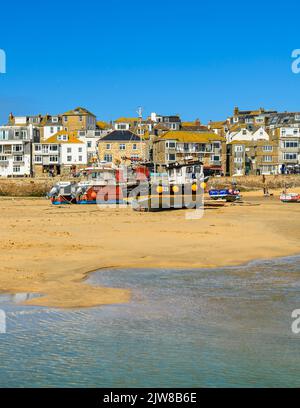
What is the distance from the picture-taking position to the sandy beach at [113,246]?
15.0 meters

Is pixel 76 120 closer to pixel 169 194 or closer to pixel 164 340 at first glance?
pixel 169 194

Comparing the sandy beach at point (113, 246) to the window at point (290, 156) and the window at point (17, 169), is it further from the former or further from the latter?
the window at point (290, 156)

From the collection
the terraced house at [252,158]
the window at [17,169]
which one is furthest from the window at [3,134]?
the terraced house at [252,158]

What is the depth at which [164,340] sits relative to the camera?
426 inches

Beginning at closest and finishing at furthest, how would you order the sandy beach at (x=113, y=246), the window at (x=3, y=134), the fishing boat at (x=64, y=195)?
the sandy beach at (x=113, y=246)
the fishing boat at (x=64, y=195)
the window at (x=3, y=134)

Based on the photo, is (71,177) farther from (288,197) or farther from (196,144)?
(288,197)

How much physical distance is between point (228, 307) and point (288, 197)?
1487 inches

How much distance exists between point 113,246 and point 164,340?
1114cm

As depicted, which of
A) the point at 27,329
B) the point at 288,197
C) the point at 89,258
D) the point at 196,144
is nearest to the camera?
the point at 27,329

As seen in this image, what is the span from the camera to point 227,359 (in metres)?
9.86

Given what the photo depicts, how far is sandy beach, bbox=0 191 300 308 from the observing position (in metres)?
15.0

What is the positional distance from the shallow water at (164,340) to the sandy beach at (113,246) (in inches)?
40.6

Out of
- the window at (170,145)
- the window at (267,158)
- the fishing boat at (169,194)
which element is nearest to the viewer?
the fishing boat at (169,194)

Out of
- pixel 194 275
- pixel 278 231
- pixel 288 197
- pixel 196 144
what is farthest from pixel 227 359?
pixel 196 144
